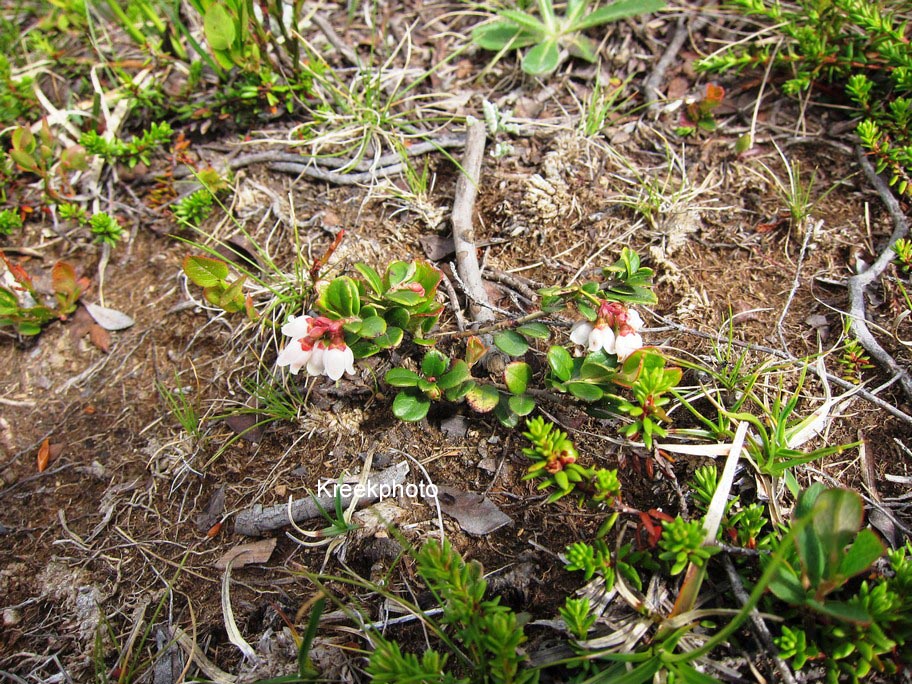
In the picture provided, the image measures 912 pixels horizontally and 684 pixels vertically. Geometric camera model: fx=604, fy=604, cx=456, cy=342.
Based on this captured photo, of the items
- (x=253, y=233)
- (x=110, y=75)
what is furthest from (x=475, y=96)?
(x=110, y=75)

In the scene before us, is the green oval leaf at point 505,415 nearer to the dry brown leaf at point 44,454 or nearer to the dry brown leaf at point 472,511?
the dry brown leaf at point 472,511

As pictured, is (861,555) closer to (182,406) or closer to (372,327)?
(372,327)

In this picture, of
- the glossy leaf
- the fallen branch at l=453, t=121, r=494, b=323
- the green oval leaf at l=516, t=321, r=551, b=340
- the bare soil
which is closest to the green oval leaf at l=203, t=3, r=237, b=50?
the bare soil

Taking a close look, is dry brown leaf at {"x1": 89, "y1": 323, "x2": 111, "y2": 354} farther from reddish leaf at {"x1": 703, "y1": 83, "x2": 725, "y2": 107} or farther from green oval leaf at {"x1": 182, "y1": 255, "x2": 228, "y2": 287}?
reddish leaf at {"x1": 703, "y1": 83, "x2": 725, "y2": 107}

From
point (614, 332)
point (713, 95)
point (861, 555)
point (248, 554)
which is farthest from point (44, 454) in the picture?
point (713, 95)

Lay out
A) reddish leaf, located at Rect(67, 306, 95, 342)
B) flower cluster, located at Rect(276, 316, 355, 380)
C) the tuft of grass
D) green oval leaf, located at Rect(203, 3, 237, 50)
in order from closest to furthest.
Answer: flower cluster, located at Rect(276, 316, 355, 380)
the tuft of grass
green oval leaf, located at Rect(203, 3, 237, 50)
reddish leaf, located at Rect(67, 306, 95, 342)
